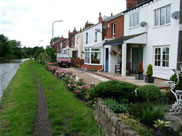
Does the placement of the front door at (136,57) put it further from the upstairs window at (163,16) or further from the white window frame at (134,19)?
the upstairs window at (163,16)

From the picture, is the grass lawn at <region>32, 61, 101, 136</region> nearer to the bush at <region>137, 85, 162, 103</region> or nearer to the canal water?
the bush at <region>137, 85, 162, 103</region>

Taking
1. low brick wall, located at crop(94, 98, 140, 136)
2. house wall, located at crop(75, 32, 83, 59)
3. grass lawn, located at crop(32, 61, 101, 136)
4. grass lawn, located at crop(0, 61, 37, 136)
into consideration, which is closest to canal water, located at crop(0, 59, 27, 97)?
grass lawn, located at crop(0, 61, 37, 136)

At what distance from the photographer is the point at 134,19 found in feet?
Result: 54.0

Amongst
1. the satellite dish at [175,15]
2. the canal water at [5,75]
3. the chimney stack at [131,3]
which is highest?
the chimney stack at [131,3]

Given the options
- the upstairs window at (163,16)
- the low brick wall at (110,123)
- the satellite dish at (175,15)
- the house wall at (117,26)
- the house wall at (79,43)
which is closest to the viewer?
the low brick wall at (110,123)

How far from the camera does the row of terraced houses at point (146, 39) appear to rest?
39.4ft

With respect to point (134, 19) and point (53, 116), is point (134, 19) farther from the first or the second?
point (53, 116)

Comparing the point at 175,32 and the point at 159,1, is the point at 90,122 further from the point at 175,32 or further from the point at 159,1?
the point at 159,1

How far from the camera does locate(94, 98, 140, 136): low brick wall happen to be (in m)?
3.92

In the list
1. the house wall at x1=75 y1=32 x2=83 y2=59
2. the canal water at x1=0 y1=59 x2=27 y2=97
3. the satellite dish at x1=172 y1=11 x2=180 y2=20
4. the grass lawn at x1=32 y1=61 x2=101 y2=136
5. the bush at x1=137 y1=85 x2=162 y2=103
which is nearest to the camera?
the grass lawn at x1=32 y1=61 x2=101 y2=136

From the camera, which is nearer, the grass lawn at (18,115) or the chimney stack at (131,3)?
the grass lawn at (18,115)

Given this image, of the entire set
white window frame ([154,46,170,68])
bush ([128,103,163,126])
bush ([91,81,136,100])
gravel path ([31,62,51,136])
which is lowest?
gravel path ([31,62,51,136])

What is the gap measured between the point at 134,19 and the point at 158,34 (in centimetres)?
361

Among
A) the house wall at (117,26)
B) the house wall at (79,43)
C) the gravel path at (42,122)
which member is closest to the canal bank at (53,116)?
the gravel path at (42,122)
